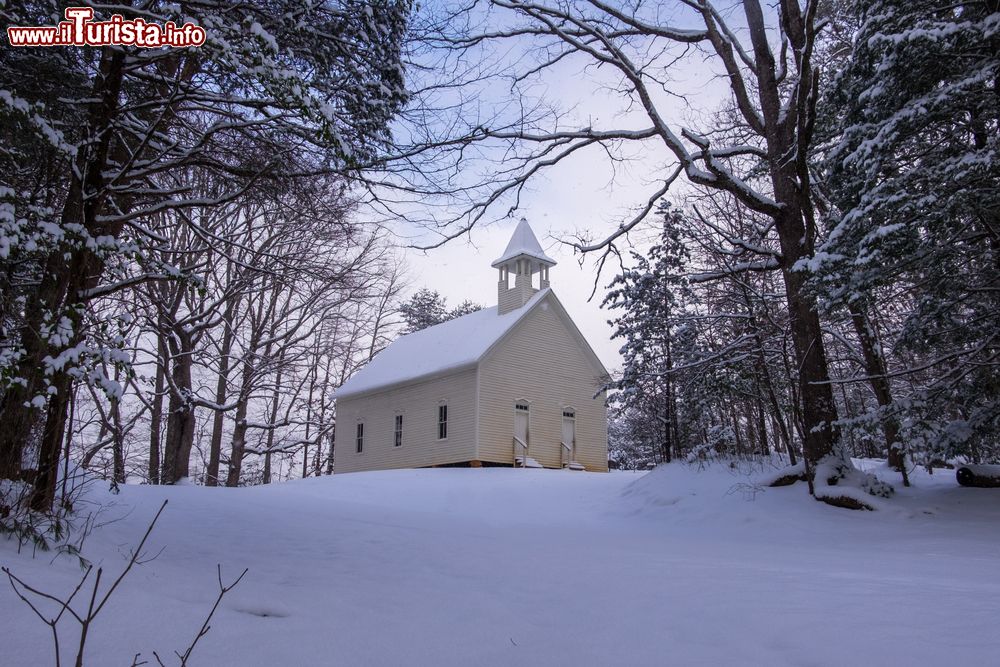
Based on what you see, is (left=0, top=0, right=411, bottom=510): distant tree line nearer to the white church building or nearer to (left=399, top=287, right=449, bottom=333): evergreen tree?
the white church building

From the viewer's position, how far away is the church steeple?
25219mm

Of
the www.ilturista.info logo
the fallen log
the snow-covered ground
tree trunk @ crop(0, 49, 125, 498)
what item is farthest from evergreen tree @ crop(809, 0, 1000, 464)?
tree trunk @ crop(0, 49, 125, 498)

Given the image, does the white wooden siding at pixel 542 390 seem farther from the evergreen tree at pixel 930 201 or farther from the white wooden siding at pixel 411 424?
the evergreen tree at pixel 930 201

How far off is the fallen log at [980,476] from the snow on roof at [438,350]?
14.3 meters

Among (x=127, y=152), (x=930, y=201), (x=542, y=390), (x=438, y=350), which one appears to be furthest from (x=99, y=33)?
(x=438, y=350)

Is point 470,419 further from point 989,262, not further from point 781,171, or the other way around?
point 989,262

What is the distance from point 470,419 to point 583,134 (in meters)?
12.8

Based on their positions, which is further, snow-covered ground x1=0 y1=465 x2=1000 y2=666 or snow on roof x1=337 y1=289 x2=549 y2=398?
snow on roof x1=337 y1=289 x2=549 y2=398

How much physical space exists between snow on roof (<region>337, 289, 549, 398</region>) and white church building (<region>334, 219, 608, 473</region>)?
0.25ft

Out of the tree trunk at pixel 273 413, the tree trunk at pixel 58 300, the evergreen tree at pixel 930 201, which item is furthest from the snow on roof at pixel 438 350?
the tree trunk at pixel 58 300

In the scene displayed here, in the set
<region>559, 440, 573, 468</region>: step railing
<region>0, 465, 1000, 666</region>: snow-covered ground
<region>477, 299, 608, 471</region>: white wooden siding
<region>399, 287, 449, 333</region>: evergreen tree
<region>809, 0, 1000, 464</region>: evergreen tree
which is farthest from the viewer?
<region>399, 287, 449, 333</region>: evergreen tree

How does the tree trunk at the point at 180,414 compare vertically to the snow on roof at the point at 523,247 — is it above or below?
below

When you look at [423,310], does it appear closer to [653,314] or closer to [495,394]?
[495,394]

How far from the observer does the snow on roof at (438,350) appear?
2258cm
